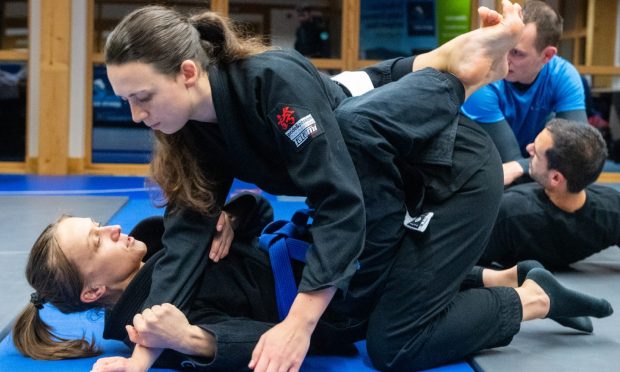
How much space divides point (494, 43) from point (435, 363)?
0.94 m

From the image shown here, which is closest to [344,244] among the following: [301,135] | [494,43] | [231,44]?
[301,135]

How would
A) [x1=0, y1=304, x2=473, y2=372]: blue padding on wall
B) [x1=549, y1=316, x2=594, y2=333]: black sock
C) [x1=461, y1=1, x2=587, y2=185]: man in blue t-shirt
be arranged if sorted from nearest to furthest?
1. [x1=0, y1=304, x2=473, y2=372]: blue padding on wall
2. [x1=549, y1=316, x2=594, y2=333]: black sock
3. [x1=461, y1=1, x2=587, y2=185]: man in blue t-shirt

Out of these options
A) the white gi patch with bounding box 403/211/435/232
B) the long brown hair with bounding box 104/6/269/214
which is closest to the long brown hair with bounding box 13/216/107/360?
the long brown hair with bounding box 104/6/269/214

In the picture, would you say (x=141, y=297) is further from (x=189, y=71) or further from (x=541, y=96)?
(x=541, y=96)

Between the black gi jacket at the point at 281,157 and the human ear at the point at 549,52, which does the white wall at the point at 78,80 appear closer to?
the human ear at the point at 549,52

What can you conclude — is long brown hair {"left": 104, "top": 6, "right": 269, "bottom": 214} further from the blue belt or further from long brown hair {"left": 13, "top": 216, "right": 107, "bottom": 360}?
long brown hair {"left": 13, "top": 216, "right": 107, "bottom": 360}

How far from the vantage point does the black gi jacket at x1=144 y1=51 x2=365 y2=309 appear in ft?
6.56

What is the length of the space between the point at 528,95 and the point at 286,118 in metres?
2.60

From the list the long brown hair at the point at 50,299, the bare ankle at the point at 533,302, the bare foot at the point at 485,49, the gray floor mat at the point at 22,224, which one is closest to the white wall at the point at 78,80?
the gray floor mat at the point at 22,224

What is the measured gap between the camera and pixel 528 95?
430 cm

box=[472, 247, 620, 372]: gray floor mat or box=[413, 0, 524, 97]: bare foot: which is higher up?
box=[413, 0, 524, 97]: bare foot

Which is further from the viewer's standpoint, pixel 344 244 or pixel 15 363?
pixel 15 363

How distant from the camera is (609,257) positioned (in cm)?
391

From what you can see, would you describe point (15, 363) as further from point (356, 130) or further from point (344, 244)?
point (356, 130)
